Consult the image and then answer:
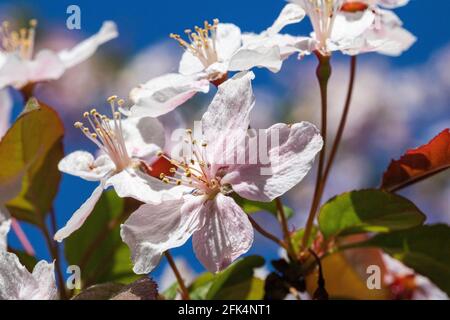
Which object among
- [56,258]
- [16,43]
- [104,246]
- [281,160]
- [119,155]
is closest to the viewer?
[281,160]

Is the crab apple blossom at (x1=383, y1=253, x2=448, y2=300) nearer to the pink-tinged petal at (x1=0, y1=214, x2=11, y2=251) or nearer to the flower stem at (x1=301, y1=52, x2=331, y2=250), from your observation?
the flower stem at (x1=301, y1=52, x2=331, y2=250)

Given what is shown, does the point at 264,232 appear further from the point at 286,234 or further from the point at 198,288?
the point at 198,288

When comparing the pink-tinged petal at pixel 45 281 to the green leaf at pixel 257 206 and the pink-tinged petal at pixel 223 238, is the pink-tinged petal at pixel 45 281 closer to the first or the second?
the pink-tinged petal at pixel 223 238

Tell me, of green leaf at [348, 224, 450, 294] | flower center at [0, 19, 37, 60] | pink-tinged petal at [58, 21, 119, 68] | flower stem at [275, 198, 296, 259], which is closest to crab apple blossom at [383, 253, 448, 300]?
green leaf at [348, 224, 450, 294]

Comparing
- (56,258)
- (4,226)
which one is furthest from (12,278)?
(56,258)

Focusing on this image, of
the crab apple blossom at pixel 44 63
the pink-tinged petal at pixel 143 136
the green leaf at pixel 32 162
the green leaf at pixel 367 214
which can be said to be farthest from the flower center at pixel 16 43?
the green leaf at pixel 367 214

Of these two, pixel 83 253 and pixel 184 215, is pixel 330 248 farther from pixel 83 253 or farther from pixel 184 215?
pixel 83 253
